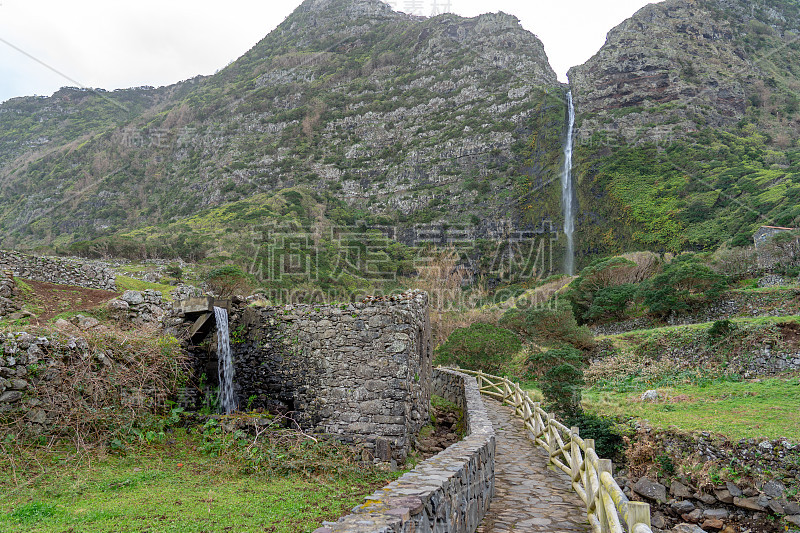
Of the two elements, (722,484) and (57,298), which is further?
(57,298)

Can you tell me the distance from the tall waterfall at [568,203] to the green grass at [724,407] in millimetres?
32363

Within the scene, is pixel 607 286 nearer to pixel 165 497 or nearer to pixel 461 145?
pixel 165 497

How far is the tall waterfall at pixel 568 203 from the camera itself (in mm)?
48125

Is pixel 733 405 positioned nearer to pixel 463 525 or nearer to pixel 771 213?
pixel 463 525

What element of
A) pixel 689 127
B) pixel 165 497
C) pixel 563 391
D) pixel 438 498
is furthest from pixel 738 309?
pixel 689 127

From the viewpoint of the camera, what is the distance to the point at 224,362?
9.02m

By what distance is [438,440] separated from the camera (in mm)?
9453

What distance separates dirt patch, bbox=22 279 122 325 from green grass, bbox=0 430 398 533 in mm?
5845

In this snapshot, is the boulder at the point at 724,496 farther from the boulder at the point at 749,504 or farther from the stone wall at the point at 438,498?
the stone wall at the point at 438,498

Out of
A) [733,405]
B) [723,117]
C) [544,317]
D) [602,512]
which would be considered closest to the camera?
[602,512]

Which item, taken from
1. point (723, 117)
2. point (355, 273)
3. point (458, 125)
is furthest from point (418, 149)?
point (723, 117)

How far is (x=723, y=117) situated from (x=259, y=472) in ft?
227

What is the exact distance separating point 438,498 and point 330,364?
15.5 feet

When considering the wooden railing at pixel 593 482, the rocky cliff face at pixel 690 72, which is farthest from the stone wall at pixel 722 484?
the rocky cliff face at pixel 690 72
